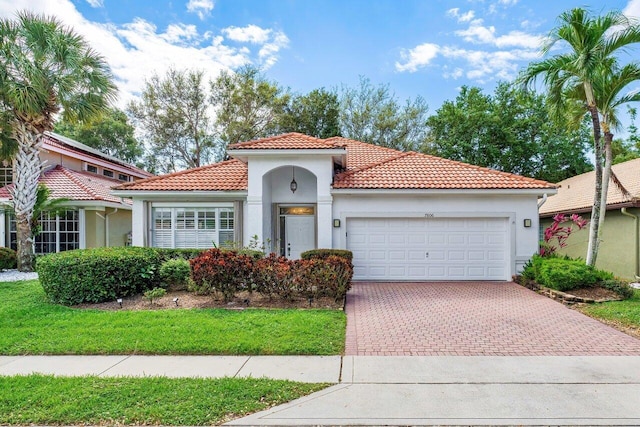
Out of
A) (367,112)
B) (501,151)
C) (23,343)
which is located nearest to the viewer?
(23,343)

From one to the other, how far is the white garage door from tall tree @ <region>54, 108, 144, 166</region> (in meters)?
27.7

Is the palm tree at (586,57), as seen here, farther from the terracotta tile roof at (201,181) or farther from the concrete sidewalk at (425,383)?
the terracotta tile roof at (201,181)

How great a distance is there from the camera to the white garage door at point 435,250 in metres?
12.2

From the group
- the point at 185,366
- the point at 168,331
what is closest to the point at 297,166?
the point at 168,331

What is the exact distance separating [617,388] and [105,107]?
53.6 ft

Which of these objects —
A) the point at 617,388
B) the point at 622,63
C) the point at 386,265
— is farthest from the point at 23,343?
the point at 622,63

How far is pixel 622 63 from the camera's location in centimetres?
969

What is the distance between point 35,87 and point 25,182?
357cm

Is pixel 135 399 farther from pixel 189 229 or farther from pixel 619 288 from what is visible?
pixel 619 288

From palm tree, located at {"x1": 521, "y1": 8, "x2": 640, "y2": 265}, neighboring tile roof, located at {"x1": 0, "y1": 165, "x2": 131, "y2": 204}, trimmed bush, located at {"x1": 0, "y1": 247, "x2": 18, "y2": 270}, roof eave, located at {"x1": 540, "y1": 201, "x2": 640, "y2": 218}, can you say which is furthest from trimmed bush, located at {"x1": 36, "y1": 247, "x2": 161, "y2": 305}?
roof eave, located at {"x1": 540, "y1": 201, "x2": 640, "y2": 218}

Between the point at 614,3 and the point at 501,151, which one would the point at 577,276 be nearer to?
the point at 614,3

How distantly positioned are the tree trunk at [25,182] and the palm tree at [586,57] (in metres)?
17.0

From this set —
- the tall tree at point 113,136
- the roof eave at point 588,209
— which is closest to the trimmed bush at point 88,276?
the roof eave at point 588,209

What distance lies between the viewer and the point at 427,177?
12.7 metres
